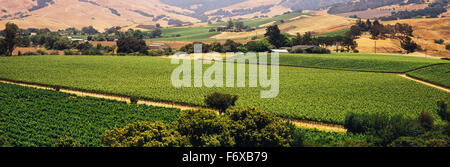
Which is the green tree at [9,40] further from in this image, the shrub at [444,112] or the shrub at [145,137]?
the shrub at [444,112]

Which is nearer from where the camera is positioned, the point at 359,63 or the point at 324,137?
the point at 324,137

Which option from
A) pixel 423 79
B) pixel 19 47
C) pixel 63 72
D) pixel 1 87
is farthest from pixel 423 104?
pixel 19 47

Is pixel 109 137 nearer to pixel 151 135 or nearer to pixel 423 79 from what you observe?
pixel 151 135

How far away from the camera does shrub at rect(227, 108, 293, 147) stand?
97.9ft

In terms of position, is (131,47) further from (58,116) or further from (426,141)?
(426,141)

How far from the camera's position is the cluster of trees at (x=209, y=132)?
28.5 metres

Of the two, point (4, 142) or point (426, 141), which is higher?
point (426, 141)

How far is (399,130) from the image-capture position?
3145 centimetres

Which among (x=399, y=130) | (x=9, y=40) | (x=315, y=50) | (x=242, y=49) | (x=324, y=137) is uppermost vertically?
(x=9, y=40)

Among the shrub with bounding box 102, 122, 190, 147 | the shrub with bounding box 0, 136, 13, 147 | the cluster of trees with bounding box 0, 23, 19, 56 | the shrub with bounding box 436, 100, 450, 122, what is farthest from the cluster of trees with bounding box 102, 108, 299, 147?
the cluster of trees with bounding box 0, 23, 19, 56

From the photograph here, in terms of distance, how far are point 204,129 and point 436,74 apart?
5378 centimetres

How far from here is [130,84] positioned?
62.0m

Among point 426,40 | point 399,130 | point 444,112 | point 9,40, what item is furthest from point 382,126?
point 426,40

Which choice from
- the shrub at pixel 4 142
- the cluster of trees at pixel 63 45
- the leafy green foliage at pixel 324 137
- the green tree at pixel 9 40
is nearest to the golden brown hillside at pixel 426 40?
the cluster of trees at pixel 63 45
